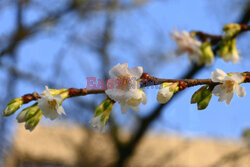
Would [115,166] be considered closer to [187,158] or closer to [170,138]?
[170,138]

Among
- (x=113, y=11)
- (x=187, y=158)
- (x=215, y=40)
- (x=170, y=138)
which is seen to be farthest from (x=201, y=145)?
(x=215, y=40)

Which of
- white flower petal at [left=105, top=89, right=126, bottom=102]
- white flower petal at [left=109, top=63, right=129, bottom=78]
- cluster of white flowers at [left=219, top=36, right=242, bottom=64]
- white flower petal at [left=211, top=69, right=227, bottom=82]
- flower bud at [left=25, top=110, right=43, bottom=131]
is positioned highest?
cluster of white flowers at [left=219, top=36, right=242, bottom=64]

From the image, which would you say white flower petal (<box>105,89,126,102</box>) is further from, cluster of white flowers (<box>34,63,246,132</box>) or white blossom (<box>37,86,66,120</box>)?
white blossom (<box>37,86,66,120</box>)

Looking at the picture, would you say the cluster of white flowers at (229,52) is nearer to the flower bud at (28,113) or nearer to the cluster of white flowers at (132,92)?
the cluster of white flowers at (132,92)

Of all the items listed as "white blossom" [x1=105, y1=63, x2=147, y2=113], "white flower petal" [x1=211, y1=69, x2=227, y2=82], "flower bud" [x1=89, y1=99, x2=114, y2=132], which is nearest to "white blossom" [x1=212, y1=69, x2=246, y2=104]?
"white flower petal" [x1=211, y1=69, x2=227, y2=82]

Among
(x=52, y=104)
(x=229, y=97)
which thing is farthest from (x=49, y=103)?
(x=229, y=97)

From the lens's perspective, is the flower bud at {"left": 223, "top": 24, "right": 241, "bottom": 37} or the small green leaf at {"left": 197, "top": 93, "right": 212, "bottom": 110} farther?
the flower bud at {"left": 223, "top": 24, "right": 241, "bottom": 37}

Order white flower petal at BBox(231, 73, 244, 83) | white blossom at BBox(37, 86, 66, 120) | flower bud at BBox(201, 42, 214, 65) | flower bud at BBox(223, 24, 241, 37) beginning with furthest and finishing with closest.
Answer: flower bud at BBox(201, 42, 214, 65) < flower bud at BBox(223, 24, 241, 37) < white blossom at BBox(37, 86, 66, 120) < white flower petal at BBox(231, 73, 244, 83)
